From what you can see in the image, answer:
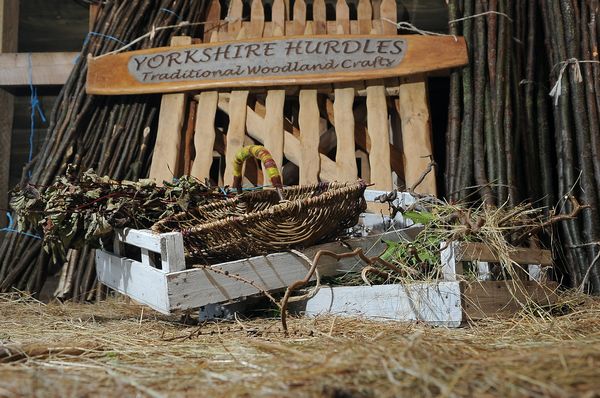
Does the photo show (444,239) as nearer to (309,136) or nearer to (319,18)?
(309,136)

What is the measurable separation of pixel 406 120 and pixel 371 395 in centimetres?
277

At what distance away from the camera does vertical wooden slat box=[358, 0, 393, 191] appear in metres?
3.85

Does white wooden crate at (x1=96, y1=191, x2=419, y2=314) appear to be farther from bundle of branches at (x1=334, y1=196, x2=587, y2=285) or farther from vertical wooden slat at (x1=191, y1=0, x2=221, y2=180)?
vertical wooden slat at (x1=191, y1=0, x2=221, y2=180)

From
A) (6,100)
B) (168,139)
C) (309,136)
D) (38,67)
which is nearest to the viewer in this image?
(309,136)

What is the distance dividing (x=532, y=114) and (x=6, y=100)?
12.1 ft

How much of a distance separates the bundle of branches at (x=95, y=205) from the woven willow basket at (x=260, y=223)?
0.11 meters

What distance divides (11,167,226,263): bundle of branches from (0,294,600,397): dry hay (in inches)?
17.3

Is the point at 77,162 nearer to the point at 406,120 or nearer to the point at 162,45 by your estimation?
the point at 162,45

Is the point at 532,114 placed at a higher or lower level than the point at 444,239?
higher

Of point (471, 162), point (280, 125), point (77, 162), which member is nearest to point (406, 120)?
point (471, 162)

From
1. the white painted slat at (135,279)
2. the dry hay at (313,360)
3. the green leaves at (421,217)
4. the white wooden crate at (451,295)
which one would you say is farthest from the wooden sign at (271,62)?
the dry hay at (313,360)

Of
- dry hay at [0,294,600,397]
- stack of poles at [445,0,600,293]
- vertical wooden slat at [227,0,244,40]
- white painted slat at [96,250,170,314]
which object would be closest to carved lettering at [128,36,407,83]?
vertical wooden slat at [227,0,244,40]

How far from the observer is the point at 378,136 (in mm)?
3934

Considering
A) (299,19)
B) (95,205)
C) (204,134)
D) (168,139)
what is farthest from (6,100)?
(95,205)
